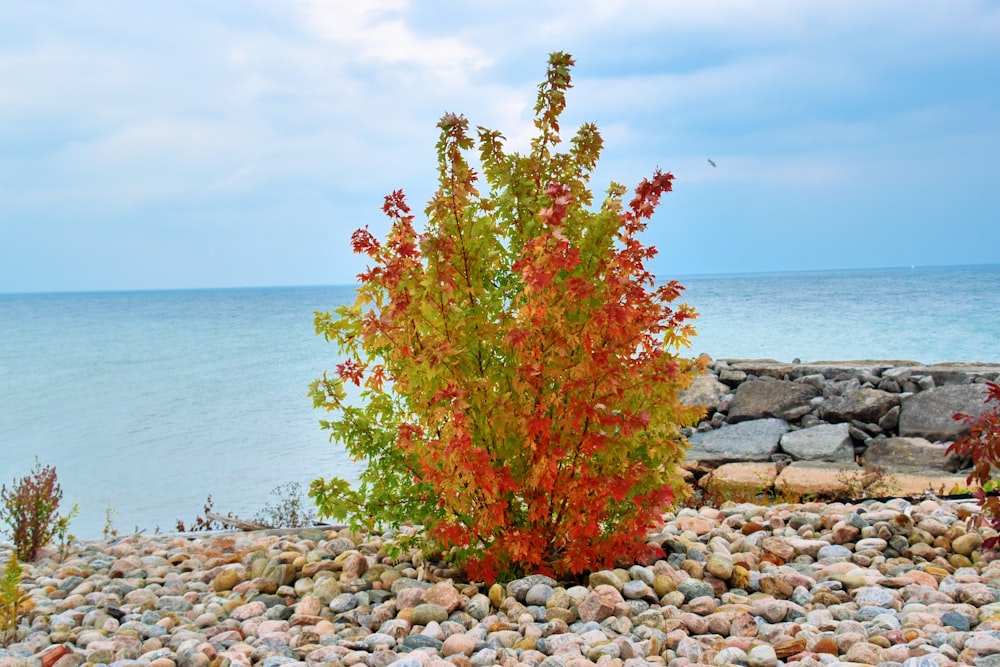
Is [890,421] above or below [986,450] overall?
below

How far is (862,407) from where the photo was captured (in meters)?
8.90

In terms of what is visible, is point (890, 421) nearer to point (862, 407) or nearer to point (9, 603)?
point (862, 407)

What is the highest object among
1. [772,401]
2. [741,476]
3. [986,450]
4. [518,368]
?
[518,368]

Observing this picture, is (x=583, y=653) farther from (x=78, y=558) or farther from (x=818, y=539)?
(x=78, y=558)

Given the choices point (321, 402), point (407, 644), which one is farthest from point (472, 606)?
point (321, 402)

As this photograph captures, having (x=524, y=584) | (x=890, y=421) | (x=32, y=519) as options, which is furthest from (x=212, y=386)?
(x=524, y=584)

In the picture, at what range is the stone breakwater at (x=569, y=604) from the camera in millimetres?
3338

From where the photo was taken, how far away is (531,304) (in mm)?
3768

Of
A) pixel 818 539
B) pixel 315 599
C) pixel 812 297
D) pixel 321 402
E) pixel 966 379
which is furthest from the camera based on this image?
pixel 812 297

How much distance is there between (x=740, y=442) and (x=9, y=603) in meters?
6.61

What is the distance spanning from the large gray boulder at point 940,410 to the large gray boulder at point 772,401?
1.01m

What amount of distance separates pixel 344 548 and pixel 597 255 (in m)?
2.25

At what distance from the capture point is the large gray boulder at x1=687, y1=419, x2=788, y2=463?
8195 millimetres

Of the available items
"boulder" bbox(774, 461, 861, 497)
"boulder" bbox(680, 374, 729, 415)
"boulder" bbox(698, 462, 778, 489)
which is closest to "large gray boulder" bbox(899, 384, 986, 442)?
"boulder" bbox(774, 461, 861, 497)
